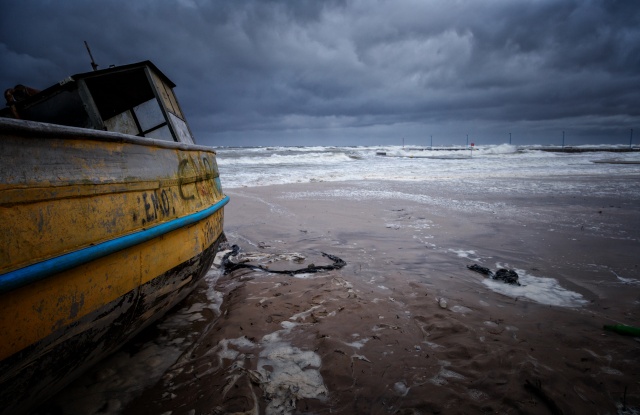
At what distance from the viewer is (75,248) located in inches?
65.0

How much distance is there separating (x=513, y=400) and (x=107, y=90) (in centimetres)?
525

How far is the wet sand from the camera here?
2006mm

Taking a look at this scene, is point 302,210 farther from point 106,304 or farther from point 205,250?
point 106,304

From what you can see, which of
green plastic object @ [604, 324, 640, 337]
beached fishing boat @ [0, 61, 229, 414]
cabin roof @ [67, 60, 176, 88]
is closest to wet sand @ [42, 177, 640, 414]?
green plastic object @ [604, 324, 640, 337]

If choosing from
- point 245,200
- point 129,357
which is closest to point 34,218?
point 129,357

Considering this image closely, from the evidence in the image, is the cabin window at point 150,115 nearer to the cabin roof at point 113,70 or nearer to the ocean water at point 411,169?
the cabin roof at point 113,70

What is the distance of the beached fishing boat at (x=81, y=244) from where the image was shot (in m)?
1.40

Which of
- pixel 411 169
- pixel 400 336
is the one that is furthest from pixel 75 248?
pixel 411 169

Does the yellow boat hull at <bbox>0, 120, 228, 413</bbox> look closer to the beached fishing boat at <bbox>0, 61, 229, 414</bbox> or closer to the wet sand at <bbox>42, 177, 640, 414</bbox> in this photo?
the beached fishing boat at <bbox>0, 61, 229, 414</bbox>

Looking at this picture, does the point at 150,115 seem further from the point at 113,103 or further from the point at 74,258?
the point at 74,258

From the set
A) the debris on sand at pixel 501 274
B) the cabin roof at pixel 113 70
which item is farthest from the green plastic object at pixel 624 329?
the cabin roof at pixel 113 70

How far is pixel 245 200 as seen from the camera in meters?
9.76

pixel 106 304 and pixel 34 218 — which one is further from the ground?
pixel 34 218

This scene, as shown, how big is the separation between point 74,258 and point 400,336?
2.36 metres
